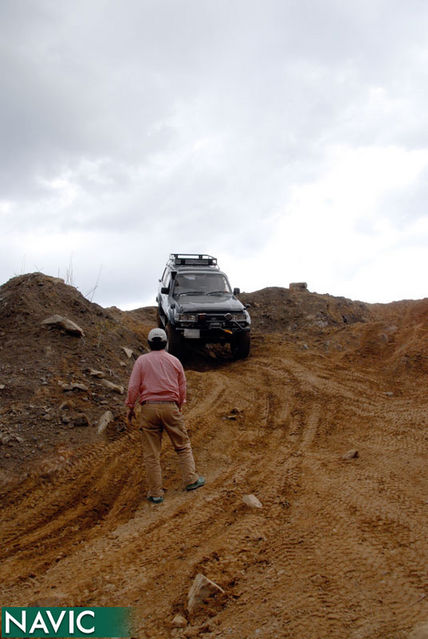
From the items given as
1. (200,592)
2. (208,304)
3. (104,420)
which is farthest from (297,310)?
(200,592)

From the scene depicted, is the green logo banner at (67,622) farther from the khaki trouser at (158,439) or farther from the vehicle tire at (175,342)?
the vehicle tire at (175,342)

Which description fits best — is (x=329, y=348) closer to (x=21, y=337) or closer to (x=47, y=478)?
(x=21, y=337)

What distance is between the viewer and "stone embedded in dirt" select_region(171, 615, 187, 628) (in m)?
2.84

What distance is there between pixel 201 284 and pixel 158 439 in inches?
298

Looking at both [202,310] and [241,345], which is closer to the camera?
[202,310]

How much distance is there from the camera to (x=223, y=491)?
4801mm

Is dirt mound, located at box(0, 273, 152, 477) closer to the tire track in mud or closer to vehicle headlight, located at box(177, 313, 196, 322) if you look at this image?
the tire track in mud

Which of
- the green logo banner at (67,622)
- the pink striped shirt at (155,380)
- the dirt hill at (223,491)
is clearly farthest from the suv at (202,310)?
the green logo banner at (67,622)

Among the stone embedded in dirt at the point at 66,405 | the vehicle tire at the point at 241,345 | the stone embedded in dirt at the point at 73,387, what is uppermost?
the vehicle tire at the point at 241,345

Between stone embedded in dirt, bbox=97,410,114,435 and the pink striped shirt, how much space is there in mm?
1601

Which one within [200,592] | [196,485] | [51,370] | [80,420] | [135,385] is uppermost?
[51,370]

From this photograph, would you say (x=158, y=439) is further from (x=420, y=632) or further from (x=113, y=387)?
(x=420, y=632)

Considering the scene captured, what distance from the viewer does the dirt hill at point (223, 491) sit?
294 centimetres

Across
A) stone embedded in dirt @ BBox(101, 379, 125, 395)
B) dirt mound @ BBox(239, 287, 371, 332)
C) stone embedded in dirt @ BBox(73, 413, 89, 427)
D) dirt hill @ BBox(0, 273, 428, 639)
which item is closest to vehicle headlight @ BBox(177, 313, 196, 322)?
dirt hill @ BBox(0, 273, 428, 639)
